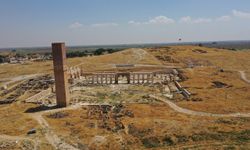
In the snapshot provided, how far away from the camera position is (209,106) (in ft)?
138

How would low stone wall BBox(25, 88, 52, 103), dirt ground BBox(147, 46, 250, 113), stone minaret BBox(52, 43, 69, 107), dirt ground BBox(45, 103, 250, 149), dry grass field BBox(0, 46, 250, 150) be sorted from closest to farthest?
dirt ground BBox(45, 103, 250, 149)
dry grass field BBox(0, 46, 250, 150)
dirt ground BBox(147, 46, 250, 113)
stone minaret BBox(52, 43, 69, 107)
low stone wall BBox(25, 88, 52, 103)

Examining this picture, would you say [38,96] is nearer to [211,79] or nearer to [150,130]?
[150,130]

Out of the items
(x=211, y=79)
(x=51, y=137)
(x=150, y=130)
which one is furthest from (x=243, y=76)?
(x=51, y=137)

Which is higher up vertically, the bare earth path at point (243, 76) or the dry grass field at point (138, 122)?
the bare earth path at point (243, 76)

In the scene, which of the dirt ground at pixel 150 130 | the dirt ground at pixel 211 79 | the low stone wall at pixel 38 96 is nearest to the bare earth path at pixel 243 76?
the dirt ground at pixel 211 79

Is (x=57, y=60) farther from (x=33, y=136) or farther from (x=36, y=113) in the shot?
(x=33, y=136)

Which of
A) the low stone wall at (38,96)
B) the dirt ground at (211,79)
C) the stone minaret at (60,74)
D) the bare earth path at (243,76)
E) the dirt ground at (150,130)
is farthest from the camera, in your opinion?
the bare earth path at (243,76)

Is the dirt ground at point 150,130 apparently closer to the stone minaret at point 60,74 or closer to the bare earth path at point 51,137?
the bare earth path at point 51,137

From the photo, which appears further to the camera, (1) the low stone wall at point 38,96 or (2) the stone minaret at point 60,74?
(1) the low stone wall at point 38,96

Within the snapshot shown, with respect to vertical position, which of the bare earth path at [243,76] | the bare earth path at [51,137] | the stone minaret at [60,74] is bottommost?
the bare earth path at [51,137]

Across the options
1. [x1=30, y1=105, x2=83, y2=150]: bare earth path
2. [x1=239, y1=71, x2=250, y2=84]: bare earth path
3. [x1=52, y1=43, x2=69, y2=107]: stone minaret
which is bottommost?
[x1=30, y1=105, x2=83, y2=150]: bare earth path

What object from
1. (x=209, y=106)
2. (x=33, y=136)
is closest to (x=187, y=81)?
(x=209, y=106)

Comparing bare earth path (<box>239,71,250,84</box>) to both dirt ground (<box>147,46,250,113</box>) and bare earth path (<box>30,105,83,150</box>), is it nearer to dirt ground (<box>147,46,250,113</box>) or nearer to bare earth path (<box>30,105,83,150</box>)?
dirt ground (<box>147,46,250,113</box>)

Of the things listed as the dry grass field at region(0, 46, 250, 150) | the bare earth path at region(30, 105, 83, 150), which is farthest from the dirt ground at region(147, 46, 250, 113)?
the bare earth path at region(30, 105, 83, 150)
